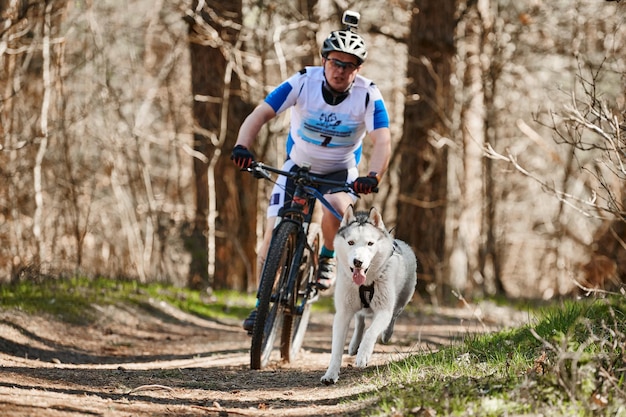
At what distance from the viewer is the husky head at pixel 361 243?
5797 millimetres

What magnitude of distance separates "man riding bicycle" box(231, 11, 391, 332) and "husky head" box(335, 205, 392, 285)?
19.7 inches

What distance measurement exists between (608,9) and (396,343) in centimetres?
971

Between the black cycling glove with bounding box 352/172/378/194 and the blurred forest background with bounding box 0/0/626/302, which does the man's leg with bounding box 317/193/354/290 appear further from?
the blurred forest background with bounding box 0/0/626/302

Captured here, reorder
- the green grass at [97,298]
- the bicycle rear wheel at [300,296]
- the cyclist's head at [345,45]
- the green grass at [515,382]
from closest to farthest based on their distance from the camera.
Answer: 1. the green grass at [515,382]
2. the cyclist's head at [345,45]
3. the bicycle rear wheel at [300,296]
4. the green grass at [97,298]

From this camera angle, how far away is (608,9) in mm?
15734

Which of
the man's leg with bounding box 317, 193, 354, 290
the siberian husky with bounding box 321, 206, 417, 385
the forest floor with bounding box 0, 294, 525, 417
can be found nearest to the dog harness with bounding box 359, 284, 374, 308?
the siberian husky with bounding box 321, 206, 417, 385

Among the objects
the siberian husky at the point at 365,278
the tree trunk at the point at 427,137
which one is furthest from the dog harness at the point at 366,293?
the tree trunk at the point at 427,137

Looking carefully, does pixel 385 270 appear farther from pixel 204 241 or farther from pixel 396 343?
pixel 204 241

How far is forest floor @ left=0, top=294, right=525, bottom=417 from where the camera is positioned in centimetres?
485

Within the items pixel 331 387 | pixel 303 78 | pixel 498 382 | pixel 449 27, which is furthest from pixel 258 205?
pixel 498 382

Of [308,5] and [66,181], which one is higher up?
[308,5]

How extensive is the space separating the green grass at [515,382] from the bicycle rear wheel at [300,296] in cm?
129

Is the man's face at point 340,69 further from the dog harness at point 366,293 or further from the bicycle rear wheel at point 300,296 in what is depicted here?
the dog harness at point 366,293

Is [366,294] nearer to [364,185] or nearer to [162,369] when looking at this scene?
[364,185]
